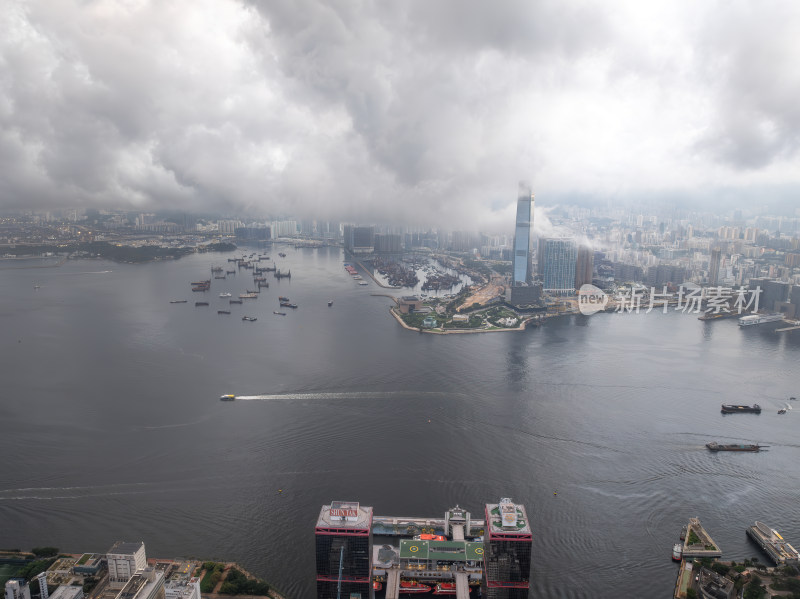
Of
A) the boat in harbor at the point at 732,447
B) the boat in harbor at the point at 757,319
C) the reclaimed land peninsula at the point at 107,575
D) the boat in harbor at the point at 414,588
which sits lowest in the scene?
the boat in harbor at the point at 414,588

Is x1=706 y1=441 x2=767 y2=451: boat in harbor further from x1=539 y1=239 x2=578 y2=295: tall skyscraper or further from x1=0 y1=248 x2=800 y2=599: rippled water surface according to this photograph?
x1=539 y1=239 x2=578 y2=295: tall skyscraper

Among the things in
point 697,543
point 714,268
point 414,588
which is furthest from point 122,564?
point 714,268

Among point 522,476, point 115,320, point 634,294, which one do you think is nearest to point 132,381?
point 115,320

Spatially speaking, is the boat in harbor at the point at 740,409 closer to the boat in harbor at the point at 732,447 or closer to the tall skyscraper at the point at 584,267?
the boat in harbor at the point at 732,447

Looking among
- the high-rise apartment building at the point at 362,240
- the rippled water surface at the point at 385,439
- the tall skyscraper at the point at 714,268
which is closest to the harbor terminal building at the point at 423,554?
the rippled water surface at the point at 385,439

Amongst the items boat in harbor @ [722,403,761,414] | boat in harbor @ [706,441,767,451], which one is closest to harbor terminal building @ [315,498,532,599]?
boat in harbor @ [706,441,767,451]

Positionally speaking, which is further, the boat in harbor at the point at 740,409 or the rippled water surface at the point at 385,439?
the boat in harbor at the point at 740,409

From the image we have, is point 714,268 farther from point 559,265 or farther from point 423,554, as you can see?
point 423,554
